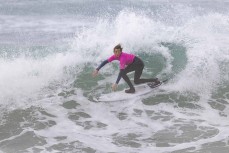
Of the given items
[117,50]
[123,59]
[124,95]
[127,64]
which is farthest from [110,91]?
[117,50]

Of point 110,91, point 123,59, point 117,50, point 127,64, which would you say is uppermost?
point 117,50

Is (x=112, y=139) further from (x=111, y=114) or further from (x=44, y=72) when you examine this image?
(x=44, y=72)

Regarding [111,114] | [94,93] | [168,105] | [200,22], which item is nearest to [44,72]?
[94,93]

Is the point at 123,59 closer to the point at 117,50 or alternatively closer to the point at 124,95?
the point at 117,50

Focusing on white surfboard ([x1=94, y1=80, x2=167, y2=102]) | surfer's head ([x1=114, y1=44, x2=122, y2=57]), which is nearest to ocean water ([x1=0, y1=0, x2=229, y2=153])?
white surfboard ([x1=94, y1=80, x2=167, y2=102])

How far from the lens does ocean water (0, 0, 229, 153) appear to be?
9.22 meters

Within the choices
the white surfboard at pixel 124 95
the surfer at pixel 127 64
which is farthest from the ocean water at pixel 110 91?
the surfer at pixel 127 64

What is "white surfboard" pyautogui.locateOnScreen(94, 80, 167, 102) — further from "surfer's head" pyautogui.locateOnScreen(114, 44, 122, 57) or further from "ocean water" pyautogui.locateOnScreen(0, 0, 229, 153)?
"surfer's head" pyautogui.locateOnScreen(114, 44, 122, 57)

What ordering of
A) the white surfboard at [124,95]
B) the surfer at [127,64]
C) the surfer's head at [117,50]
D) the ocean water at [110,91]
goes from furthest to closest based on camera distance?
the white surfboard at [124,95] < the surfer at [127,64] < the surfer's head at [117,50] < the ocean water at [110,91]

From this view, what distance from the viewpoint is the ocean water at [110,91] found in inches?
363

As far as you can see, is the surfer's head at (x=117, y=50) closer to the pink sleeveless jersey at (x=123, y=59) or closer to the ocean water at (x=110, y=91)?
the pink sleeveless jersey at (x=123, y=59)

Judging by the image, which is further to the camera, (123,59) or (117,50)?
(123,59)

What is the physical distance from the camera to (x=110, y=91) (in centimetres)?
1209

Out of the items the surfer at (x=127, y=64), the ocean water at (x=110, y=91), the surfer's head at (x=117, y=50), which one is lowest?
the ocean water at (x=110, y=91)
